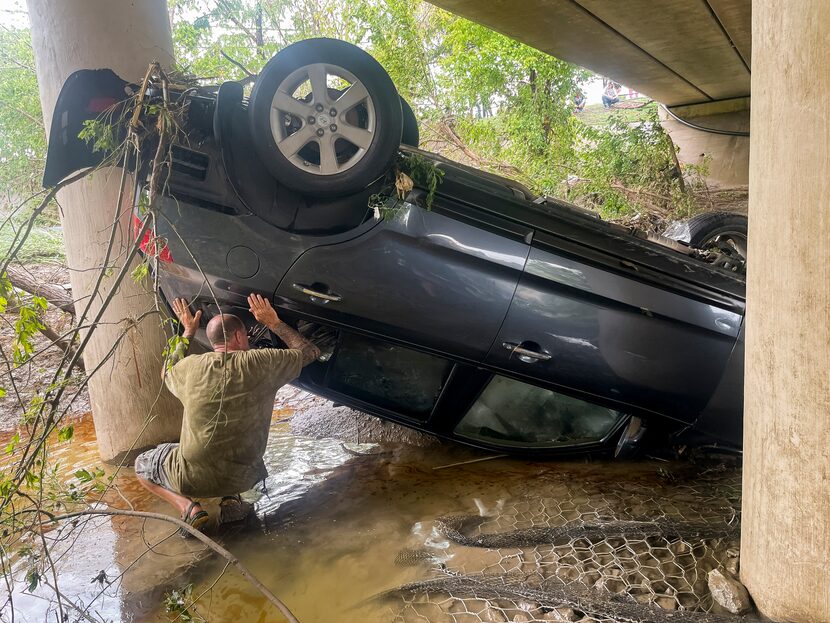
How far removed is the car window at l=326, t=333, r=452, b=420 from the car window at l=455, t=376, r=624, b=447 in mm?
304

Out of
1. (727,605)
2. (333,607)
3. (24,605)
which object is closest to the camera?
(727,605)

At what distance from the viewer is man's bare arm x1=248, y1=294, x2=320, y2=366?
3064 millimetres

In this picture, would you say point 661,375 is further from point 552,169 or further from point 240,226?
point 552,169

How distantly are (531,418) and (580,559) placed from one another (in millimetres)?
1087

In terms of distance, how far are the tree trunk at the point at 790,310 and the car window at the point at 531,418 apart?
136 centimetres

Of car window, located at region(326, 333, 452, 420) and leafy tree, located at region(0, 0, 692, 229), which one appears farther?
leafy tree, located at region(0, 0, 692, 229)

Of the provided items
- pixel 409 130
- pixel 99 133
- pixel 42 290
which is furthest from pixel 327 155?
pixel 42 290

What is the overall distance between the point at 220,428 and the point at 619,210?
20.8 ft

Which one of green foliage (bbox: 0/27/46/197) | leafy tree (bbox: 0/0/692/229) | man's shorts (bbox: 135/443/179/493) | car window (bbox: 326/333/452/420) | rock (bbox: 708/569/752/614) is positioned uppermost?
leafy tree (bbox: 0/0/692/229)

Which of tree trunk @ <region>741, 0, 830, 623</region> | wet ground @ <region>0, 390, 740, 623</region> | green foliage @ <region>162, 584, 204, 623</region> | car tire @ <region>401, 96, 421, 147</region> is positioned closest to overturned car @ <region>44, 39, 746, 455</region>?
wet ground @ <region>0, 390, 740, 623</region>

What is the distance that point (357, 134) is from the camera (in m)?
2.95

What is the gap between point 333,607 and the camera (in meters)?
2.63

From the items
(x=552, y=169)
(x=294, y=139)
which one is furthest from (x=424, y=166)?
(x=552, y=169)

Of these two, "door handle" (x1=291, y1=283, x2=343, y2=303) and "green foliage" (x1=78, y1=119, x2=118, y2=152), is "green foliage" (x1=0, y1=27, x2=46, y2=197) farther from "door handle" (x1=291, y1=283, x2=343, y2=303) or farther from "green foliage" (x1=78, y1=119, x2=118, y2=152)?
"door handle" (x1=291, y1=283, x2=343, y2=303)
